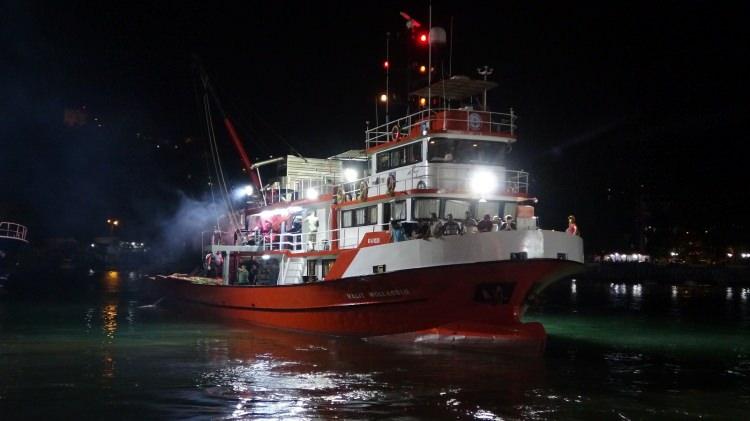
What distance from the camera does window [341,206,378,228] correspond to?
23.9m

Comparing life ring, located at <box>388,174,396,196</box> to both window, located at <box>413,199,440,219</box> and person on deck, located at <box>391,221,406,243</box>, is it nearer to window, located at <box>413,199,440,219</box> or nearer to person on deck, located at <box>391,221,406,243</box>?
window, located at <box>413,199,440,219</box>

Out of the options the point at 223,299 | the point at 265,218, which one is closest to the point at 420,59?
the point at 265,218

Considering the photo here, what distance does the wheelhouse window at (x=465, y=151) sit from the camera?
74.6ft

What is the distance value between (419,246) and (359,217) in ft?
15.6

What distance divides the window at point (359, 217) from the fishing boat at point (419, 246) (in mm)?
44

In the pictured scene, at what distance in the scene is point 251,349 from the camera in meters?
21.4

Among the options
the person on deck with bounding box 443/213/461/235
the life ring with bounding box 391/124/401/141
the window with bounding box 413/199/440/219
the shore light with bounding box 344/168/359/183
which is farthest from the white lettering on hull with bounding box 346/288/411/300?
the shore light with bounding box 344/168/359/183

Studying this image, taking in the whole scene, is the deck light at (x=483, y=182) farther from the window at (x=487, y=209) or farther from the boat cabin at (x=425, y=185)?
the window at (x=487, y=209)

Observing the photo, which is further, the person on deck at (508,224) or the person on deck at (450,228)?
the person on deck at (508,224)

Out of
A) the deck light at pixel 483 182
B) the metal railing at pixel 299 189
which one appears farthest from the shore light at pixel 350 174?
the deck light at pixel 483 182

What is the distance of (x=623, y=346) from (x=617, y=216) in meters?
60.0

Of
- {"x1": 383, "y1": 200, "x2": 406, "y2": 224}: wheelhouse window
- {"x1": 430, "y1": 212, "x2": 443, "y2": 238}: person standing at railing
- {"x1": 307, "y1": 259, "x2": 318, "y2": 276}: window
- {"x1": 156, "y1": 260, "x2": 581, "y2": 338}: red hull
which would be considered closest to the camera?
{"x1": 156, "y1": 260, "x2": 581, "y2": 338}: red hull

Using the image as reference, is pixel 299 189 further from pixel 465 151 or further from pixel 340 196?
pixel 465 151

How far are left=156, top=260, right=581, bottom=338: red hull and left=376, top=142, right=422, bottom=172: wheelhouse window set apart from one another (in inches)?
176
